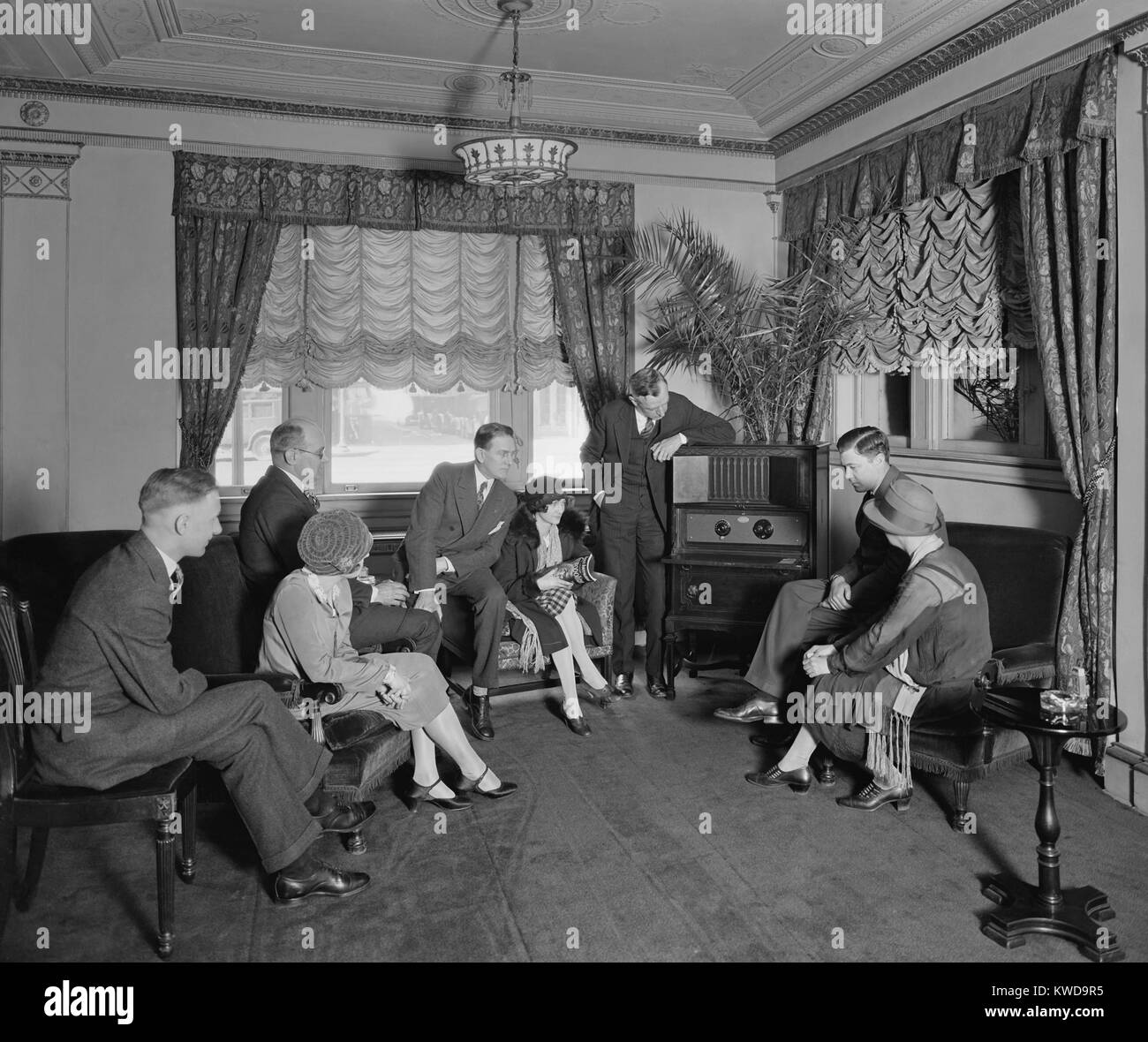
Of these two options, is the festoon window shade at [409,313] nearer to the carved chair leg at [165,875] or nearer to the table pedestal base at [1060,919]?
the carved chair leg at [165,875]

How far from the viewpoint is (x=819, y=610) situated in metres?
4.80

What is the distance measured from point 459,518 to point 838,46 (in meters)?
3.30

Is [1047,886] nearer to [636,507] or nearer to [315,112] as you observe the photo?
[636,507]

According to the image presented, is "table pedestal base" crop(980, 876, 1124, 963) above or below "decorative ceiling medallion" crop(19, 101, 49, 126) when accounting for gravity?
below

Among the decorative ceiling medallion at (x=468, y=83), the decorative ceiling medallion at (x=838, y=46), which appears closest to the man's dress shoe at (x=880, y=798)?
the decorative ceiling medallion at (x=838, y=46)

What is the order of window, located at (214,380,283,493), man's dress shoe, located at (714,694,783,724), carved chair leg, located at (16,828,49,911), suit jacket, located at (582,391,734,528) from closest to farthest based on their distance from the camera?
carved chair leg, located at (16,828,49,911)
man's dress shoe, located at (714,694,783,724)
suit jacket, located at (582,391,734,528)
window, located at (214,380,283,493)

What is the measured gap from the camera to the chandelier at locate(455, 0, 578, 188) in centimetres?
480

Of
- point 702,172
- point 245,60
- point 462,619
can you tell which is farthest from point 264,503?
point 702,172

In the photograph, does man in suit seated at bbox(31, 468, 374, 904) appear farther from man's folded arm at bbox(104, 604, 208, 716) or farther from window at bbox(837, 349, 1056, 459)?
window at bbox(837, 349, 1056, 459)

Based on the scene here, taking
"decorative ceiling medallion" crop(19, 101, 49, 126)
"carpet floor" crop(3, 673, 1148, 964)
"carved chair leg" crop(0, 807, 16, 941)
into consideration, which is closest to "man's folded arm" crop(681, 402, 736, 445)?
"carpet floor" crop(3, 673, 1148, 964)

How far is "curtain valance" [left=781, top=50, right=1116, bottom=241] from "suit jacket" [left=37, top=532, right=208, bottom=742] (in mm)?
4175

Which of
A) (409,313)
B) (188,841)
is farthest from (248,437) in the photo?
(188,841)

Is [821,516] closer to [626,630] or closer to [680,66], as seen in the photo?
[626,630]

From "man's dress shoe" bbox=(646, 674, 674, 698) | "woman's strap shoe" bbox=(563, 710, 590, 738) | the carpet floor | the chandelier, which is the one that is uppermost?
the chandelier
